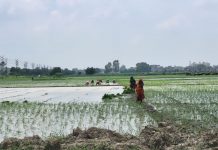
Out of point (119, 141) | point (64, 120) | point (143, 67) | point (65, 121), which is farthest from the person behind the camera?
point (143, 67)

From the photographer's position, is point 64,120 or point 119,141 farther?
point 64,120

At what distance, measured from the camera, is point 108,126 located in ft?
37.1

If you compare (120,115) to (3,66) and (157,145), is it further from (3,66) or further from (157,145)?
(3,66)

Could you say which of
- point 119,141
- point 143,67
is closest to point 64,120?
point 119,141

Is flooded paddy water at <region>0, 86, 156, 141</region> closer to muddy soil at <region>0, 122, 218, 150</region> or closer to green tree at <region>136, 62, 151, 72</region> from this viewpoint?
muddy soil at <region>0, 122, 218, 150</region>

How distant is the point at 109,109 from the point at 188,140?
793 centimetres

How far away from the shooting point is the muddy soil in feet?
A: 24.7

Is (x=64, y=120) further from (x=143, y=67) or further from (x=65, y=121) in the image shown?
(x=143, y=67)

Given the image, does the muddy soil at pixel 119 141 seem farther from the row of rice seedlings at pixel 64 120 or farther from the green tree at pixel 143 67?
the green tree at pixel 143 67

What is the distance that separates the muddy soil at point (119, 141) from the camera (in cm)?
754

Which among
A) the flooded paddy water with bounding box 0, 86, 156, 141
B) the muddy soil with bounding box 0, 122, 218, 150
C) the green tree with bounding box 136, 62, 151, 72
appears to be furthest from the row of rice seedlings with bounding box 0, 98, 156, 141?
the green tree with bounding box 136, 62, 151, 72

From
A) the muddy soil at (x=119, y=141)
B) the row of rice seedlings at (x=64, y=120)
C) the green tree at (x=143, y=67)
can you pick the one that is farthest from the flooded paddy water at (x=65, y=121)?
the green tree at (x=143, y=67)

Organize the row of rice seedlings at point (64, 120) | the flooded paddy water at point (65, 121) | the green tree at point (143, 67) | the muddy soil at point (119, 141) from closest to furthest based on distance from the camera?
1. the muddy soil at point (119, 141)
2. the flooded paddy water at point (65, 121)
3. the row of rice seedlings at point (64, 120)
4. the green tree at point (143, 67)

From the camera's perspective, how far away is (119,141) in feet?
27.6
